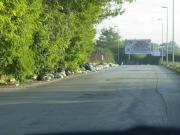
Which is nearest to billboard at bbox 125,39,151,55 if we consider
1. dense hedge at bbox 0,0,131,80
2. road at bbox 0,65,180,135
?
dense hedge at bbox 0,0,131,80

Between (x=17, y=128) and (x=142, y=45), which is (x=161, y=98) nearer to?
(x=17, y=128)

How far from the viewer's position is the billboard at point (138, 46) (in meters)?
154

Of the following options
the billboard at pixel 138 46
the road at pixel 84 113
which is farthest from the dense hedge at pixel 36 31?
the billboard at pixel 138 46

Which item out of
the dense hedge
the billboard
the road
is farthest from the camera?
the billboard

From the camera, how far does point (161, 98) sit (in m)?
24.9

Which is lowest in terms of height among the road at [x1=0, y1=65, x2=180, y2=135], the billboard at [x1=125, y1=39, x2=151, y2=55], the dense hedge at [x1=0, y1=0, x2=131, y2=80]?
the billboard at [x1=125, y1=39, x2=151, y2=55]

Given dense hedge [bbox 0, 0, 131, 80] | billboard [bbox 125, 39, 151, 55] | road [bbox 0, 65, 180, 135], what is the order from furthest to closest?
billboard [bbox 125, 39, 151, 55]
dense hedge [bbox 0, 0, 131, 80]
road [bbox 0, 65, 180, 135]

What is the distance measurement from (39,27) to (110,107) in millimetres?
17998

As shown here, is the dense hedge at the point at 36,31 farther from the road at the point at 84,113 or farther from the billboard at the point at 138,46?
the billboard at the point at 138,46

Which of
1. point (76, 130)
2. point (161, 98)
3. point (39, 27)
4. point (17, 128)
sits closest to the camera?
point (76, 130)

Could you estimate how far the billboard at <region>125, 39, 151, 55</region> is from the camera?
154 m

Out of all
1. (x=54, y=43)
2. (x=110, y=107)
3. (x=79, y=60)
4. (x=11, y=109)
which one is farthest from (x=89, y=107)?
(x=79, y=60)

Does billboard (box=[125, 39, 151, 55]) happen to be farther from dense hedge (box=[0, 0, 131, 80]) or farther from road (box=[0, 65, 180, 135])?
road (box=[0, 65, 180, 135])

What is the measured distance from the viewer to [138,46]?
155000mm
